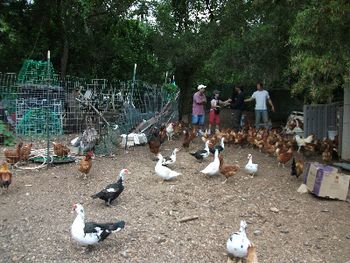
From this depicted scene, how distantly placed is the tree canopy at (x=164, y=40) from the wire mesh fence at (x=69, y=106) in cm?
Answer: 236

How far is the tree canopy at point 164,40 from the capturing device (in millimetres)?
13875

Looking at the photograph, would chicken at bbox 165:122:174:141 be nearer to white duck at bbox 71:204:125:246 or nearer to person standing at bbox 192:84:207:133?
person standing at bbox 192:84:207:133

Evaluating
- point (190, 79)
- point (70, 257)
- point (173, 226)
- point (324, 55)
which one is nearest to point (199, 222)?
point (173, 226)

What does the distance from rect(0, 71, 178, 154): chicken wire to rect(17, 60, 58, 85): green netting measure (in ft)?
0.18

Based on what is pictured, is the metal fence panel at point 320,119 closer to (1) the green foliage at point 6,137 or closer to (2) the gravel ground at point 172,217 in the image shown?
(2) the gravel ground at point 172,217

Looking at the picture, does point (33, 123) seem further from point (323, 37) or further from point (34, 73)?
point (323, 37)

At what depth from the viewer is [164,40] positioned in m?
17.6

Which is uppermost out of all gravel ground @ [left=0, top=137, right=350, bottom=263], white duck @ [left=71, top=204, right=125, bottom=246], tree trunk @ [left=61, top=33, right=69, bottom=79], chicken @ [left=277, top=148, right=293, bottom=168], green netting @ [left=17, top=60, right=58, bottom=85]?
tree trunk @ [left=61, top=33, right=69, bottom=79]

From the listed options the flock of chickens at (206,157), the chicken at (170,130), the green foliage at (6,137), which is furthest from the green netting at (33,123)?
the chicken at (170,130)

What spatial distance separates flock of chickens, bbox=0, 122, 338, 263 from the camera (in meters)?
5.70

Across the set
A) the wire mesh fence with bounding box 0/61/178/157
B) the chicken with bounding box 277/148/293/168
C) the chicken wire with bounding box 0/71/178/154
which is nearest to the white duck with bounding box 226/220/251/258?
the chicken with bounding box 277/148/293/168

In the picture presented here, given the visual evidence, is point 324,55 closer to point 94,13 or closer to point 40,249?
point 40,249

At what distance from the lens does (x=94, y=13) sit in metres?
18.3

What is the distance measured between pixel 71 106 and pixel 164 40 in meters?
4.89
